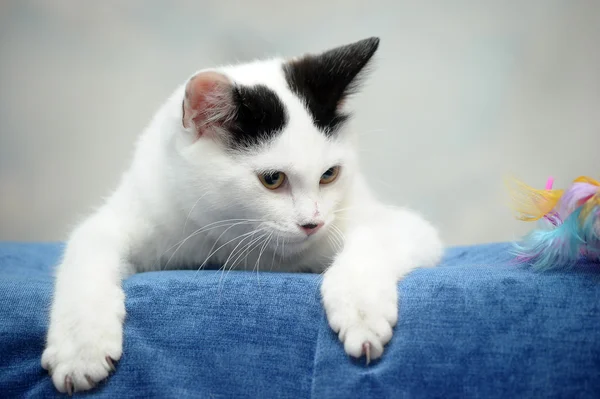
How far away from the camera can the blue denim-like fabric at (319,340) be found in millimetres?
919

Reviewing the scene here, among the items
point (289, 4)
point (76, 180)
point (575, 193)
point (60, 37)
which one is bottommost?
point (76, 180)

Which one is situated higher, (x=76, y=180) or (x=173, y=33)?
(x=173, y=33)

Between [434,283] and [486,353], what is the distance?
0.55 feet

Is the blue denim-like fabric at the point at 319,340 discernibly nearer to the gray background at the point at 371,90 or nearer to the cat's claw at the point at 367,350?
the cat's claw at the point at 367,350

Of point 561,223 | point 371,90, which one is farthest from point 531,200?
point 371,90

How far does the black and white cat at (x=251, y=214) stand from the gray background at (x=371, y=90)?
3.64 feet

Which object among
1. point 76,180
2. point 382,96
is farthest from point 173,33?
point 382,96

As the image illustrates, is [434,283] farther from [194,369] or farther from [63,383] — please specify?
[63,383]

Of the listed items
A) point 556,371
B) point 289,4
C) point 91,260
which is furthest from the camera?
point 289,4

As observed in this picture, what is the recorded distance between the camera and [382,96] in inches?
101

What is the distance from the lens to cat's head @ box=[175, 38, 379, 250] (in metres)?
1.16

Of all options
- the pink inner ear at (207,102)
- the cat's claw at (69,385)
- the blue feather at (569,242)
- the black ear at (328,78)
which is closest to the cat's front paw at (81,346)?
the cat's claw at (69,385)

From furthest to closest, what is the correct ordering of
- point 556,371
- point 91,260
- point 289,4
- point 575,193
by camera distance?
point 289,4
point 91,260
point 575,193
point 556,371

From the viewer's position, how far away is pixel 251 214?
3.91 ft
